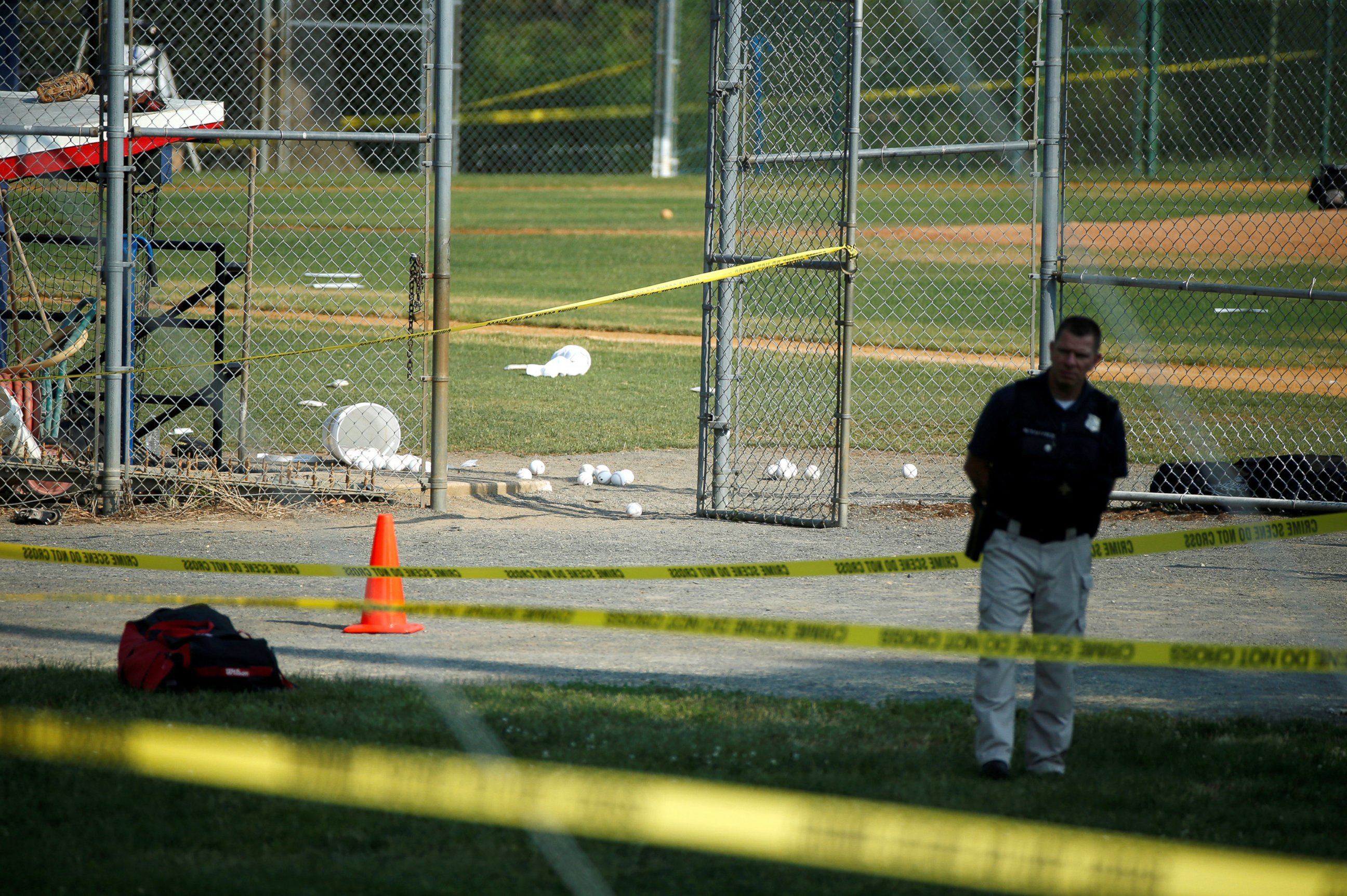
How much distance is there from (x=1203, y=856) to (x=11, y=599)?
17.7 ft

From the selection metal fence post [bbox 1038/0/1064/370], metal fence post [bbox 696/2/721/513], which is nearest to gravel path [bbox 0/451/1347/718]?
metal fence post [bbox 696/2/721/513]

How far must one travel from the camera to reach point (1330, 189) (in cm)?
1894

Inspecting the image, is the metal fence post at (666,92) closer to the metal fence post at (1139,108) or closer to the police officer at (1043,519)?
the metal fence post at (1139,108)

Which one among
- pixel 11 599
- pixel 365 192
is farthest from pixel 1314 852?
pixel 365 192

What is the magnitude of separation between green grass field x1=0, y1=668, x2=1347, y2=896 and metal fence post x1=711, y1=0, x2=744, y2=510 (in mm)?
3995

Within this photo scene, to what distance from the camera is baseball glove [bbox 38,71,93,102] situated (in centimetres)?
995

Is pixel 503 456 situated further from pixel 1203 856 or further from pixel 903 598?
pixel 1203 856

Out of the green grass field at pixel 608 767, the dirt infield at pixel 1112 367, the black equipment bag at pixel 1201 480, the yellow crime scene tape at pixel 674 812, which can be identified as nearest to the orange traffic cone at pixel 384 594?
the green grass field at pixel 608 767

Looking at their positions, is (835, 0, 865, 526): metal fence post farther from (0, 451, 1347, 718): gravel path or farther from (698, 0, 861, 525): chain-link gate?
(0, 451, 1347, 718): gravel path

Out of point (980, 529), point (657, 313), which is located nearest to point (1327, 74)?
point (980, 529)

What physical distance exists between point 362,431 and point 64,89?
3.12 m

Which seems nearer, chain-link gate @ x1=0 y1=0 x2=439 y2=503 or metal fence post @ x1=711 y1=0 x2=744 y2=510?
chain-link gate @ x1=0 y1=0 x2=439 y2=503

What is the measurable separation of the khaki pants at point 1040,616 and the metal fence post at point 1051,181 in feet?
13.8

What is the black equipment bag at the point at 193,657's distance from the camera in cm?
568
